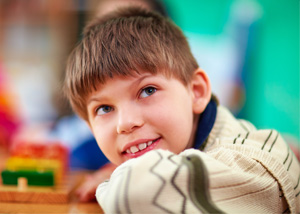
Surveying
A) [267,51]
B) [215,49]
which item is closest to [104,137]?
[215,49]

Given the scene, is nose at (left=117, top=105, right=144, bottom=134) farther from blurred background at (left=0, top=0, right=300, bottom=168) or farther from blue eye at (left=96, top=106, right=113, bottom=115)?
blurred background at (left=0, top=0, right=300, bottom=168)

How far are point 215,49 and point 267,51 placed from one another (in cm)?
38

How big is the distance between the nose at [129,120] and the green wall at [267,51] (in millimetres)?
1914

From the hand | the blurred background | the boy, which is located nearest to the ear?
the boy

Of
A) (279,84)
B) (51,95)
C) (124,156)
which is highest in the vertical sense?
(124,156)

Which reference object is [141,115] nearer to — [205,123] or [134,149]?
[134,149]

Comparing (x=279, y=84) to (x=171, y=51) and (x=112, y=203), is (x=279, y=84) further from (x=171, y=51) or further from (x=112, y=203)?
(x=112, y=203)

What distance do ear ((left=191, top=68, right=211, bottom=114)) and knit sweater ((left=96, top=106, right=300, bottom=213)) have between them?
0.56 ft

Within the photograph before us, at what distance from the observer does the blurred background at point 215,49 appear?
2420 millimetres

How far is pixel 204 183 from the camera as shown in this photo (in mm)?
442

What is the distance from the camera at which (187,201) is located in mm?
434

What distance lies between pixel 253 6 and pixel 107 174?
2129mm

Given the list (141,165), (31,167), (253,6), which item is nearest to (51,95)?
(253,6)

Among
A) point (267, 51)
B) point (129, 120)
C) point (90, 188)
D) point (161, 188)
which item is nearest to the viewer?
point (161, 188)
